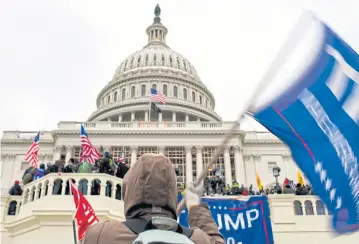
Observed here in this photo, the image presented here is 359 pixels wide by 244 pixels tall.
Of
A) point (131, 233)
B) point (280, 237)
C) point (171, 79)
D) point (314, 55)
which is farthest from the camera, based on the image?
point (171, 79)

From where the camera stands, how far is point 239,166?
43656 mm

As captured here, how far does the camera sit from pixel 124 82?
237 feet

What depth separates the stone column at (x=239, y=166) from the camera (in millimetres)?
43031

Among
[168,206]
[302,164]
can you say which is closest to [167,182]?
[168,206]

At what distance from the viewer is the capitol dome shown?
64.1 m

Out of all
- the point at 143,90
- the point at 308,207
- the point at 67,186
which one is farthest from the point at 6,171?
the point at 308,207

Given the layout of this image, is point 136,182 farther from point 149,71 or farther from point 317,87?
point 149,71

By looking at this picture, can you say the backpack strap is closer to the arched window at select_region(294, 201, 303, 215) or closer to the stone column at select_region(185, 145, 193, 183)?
the arched window at select_region(294, 201, 303, 215)

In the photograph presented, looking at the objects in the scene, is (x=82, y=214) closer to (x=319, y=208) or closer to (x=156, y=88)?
(x=319, y=208)

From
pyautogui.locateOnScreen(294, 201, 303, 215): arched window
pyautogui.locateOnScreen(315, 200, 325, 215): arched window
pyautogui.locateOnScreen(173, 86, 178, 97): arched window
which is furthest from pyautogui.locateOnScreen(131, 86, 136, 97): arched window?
pyautogui.locateOnScreen(315, 200, 325, 215): arched window

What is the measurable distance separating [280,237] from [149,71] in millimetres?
60391

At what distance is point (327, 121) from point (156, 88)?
64357 millimetres

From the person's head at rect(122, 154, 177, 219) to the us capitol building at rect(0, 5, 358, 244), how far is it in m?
3.99

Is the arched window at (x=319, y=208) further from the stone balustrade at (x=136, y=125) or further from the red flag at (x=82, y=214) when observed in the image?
the stone balustrade at (x=136, y=125)
